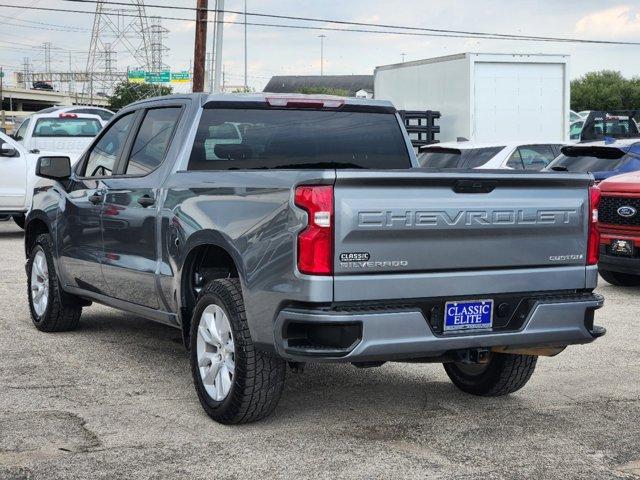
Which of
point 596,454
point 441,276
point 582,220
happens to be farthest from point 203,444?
point 582,220

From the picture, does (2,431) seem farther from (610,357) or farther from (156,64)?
(156,64)

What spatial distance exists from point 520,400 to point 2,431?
310 centimetres

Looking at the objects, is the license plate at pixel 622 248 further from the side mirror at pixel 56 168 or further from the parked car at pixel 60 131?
the parked car at pixel 60 131

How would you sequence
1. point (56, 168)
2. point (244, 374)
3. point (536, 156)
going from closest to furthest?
point (244, 374)
point (56, 168)
point (536, 156)

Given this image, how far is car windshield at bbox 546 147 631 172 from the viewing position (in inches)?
558

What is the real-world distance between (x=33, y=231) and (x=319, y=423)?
425 centimetres

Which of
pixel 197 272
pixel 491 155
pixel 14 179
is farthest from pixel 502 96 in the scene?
pixel 197 272

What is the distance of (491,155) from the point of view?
16.2 meters

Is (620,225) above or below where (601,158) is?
below

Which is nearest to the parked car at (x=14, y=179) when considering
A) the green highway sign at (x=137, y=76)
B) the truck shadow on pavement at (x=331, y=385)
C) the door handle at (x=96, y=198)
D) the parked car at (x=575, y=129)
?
the truck shadow on pavement at (x=331, y=385)

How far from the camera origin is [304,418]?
20.6 ft

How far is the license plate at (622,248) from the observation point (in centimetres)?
1168

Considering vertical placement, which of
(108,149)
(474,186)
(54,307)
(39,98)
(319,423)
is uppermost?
(39,98)

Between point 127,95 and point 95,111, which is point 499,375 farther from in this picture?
point 127,95
